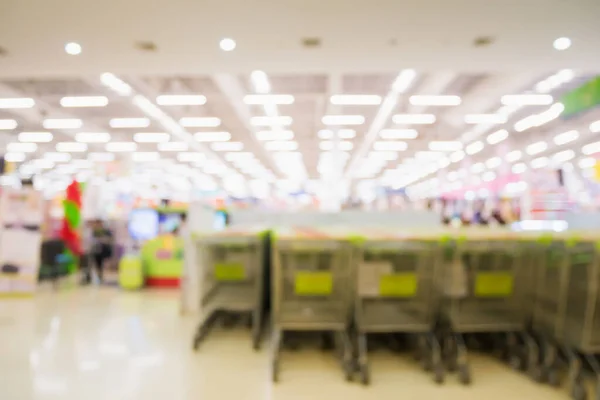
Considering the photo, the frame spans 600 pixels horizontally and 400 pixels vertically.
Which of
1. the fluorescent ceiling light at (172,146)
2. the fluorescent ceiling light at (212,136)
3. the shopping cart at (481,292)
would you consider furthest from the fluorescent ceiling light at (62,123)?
the shopping cart at (481,292)

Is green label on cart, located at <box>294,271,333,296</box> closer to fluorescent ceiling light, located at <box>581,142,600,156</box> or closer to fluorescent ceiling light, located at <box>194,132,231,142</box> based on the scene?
fluorescent ceiling light, located at <box>194,132,231,142</box>

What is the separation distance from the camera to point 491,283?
3.04 meters

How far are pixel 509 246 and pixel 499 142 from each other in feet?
43.1

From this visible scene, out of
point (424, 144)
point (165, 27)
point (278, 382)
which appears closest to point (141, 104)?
point (165, 27)

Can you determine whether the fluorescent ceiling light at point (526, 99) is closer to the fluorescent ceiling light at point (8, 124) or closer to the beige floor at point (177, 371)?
the beige floor at point (177, 371)

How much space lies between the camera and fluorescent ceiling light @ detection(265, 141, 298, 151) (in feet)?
45.9

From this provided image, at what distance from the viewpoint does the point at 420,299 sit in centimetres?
303

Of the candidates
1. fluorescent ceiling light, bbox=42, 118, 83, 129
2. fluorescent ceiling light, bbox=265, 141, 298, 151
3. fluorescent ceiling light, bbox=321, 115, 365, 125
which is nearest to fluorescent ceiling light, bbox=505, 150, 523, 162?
fluorescent ceiling light, bbox=321, 115, 365, 125

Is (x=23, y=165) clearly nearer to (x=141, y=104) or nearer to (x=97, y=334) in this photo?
(x=141, y=104)

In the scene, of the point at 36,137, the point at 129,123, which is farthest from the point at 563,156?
the point at 36,137

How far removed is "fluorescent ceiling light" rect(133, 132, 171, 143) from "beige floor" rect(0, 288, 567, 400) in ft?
31.8

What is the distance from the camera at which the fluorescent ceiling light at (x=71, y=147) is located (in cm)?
1451

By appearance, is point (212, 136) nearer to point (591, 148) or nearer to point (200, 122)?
point (200, 122)

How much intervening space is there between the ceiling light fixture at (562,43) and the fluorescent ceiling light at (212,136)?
976 centimetres
